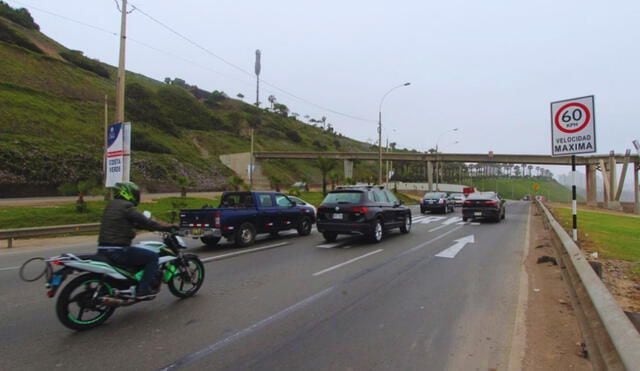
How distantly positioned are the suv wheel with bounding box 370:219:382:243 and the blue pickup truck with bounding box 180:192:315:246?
3028 millimetres

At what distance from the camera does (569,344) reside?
464 centimetres

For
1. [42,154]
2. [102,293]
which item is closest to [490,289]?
[102,293]

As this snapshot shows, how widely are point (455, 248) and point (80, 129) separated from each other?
147 feet

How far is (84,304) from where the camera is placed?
525cm

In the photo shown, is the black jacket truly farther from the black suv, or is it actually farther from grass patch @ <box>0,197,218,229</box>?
grass patch @ <box>0,197,218,229</box>

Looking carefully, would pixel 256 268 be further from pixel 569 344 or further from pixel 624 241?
pixel 624 241

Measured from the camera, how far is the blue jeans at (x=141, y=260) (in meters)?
5.55

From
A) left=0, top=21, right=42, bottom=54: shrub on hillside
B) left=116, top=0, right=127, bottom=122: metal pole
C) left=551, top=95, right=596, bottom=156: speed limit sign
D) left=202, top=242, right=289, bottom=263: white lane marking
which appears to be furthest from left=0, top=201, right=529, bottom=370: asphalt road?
left=0, top=21, right=42, bottom=54: shrub on hillside

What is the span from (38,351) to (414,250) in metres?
9.04

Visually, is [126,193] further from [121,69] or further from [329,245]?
[121,69]

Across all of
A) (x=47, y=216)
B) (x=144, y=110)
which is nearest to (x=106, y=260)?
(x=47, y=216)

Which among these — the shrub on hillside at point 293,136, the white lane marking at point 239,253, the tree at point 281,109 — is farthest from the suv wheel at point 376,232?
the tree at point 281,109

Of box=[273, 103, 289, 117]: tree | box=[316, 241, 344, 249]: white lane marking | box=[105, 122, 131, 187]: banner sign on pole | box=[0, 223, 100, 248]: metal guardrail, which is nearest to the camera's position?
box=[316, 241, 344, 249]: white lane marking

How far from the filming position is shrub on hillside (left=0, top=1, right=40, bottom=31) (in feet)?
247
